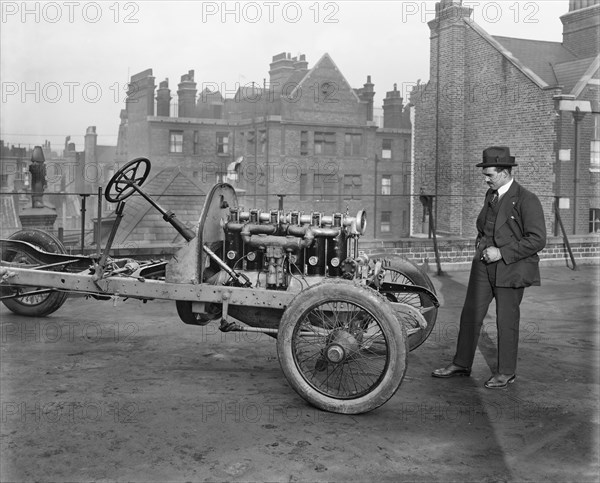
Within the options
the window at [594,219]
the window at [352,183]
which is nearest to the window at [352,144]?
the window at [352,183]

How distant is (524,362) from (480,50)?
25529 millimetres

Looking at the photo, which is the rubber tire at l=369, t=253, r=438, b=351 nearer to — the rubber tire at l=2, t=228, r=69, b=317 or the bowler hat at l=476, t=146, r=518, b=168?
the bowler hat at l=476, t=146, r=518, b=168

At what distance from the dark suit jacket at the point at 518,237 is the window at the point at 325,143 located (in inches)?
1625

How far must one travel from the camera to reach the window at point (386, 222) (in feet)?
150

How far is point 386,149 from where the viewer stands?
4966 centimetres

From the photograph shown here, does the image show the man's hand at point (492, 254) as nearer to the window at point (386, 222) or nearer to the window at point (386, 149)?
the window at point (386, 222)

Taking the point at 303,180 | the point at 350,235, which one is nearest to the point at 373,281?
the point at 350,235

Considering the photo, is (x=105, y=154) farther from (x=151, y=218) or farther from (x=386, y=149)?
(x=151, y=218)

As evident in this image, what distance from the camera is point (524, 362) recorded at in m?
6.08

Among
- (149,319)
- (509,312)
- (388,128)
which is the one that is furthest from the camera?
(388,128)

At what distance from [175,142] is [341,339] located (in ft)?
148

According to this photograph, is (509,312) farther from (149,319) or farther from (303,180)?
(303,180)

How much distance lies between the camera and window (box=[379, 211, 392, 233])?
150ft

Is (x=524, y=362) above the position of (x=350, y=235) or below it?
below
